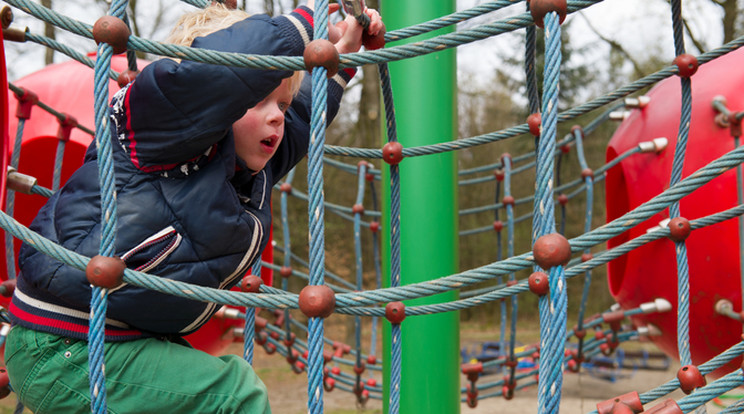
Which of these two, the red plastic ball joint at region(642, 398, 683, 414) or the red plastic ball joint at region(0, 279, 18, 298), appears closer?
the red plastic ball joint at region(642, 398, 683, 414)

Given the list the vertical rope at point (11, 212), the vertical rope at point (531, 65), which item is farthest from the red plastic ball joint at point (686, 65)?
the vertical rope at point (11, 212)

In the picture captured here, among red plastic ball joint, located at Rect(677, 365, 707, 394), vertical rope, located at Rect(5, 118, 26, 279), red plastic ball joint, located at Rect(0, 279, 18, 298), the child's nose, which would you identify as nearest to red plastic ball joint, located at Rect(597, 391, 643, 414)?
red plastic ball joint, located at Rect(677, 365, 707, 394)

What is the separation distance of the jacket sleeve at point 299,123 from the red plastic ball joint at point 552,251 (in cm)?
62

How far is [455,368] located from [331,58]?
1.08 metres

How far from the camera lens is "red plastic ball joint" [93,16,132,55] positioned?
2.45 feet

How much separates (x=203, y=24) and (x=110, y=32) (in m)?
0.25

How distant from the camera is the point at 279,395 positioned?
4.20m

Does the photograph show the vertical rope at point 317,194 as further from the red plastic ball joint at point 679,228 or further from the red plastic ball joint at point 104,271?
the red plastic ball joint at point 679,228

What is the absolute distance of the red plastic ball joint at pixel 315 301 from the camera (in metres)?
0.74

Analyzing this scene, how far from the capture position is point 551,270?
695 millimetres

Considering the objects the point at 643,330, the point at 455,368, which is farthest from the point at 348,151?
the point at 643,330

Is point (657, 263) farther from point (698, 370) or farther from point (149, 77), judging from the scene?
point (149, 77)

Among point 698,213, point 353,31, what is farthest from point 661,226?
point 353,31

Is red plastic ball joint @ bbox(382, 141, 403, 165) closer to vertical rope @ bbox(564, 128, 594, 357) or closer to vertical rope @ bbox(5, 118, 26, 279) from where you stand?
vertical rope @ bbox(5, 118, 26, 279)
